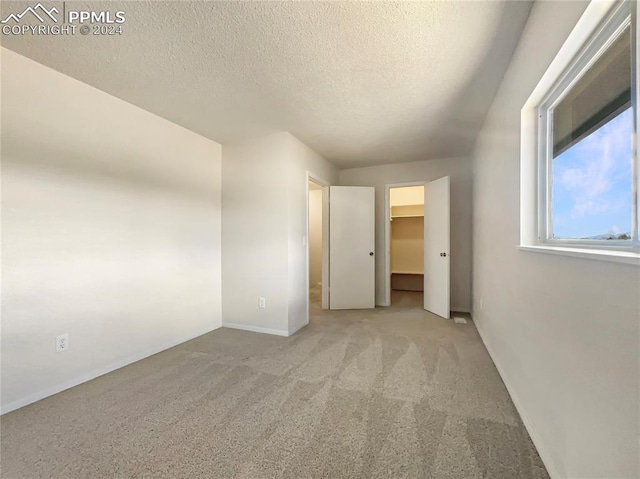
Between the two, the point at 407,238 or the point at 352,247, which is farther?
the point at 407,238

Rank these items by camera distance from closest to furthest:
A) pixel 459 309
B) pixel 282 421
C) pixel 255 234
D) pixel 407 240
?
pixel 282 421, pixel 255 234, pixel 459 309, pixel 407 240

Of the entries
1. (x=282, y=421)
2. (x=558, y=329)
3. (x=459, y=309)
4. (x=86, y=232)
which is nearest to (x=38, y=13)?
(x=86, y=232)

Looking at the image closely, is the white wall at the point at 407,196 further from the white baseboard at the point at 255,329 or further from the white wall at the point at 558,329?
the white baseboard at the point at 255,329

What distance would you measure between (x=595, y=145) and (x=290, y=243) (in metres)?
2.43

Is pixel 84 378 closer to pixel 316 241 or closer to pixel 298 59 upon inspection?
pixel 298 59

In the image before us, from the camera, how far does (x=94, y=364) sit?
6.54 ft

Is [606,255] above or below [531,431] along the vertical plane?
above

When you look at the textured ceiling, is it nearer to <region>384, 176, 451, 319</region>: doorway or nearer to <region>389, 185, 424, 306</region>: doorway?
<region>384, 176, 451, 319</region>: doorway

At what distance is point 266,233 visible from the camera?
2.97 m

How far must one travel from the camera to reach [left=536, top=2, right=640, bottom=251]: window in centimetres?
85

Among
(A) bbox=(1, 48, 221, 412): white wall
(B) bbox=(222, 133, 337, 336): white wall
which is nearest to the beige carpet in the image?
(A) bbox=(1, 48, 221, 412): white wall

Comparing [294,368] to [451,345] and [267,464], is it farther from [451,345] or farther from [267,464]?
[451,345]

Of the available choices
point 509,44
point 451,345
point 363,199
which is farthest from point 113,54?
point 451,345

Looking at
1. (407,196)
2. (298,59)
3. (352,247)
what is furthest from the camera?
(407,196)
